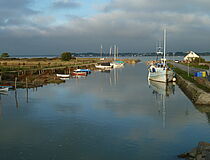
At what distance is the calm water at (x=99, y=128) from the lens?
15398mm

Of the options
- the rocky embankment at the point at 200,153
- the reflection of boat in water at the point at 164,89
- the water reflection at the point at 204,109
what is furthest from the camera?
the reflection of boat in water at the point at 164,89

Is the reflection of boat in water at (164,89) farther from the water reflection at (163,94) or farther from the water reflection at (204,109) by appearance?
the water reflection at (204,109)

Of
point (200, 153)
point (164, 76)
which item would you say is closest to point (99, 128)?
point (200, 153)

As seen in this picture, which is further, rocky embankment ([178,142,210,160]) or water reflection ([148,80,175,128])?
water reflection ([148,80,175,128])

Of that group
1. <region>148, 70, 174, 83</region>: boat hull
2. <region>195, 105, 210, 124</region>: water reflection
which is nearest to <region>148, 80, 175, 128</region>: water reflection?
<region>148, 70, 174, 83</region>: boat hull

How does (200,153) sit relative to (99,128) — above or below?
above

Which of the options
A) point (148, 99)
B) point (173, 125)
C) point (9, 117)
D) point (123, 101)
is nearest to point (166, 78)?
point (148, 99)

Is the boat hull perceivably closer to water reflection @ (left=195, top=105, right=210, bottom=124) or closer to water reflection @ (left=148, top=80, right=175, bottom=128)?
water reflection @ (left=148, top=80, right=175, bottom=128)

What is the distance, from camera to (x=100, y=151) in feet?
50.9

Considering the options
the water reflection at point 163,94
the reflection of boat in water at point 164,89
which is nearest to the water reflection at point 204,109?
the water reflection at point 163,94

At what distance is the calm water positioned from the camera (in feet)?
50.5

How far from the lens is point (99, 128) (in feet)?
67.2

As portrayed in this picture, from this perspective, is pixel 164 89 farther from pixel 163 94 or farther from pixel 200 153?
pixel 200 153

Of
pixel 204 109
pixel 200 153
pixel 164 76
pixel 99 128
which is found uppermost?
pixel 164 76
